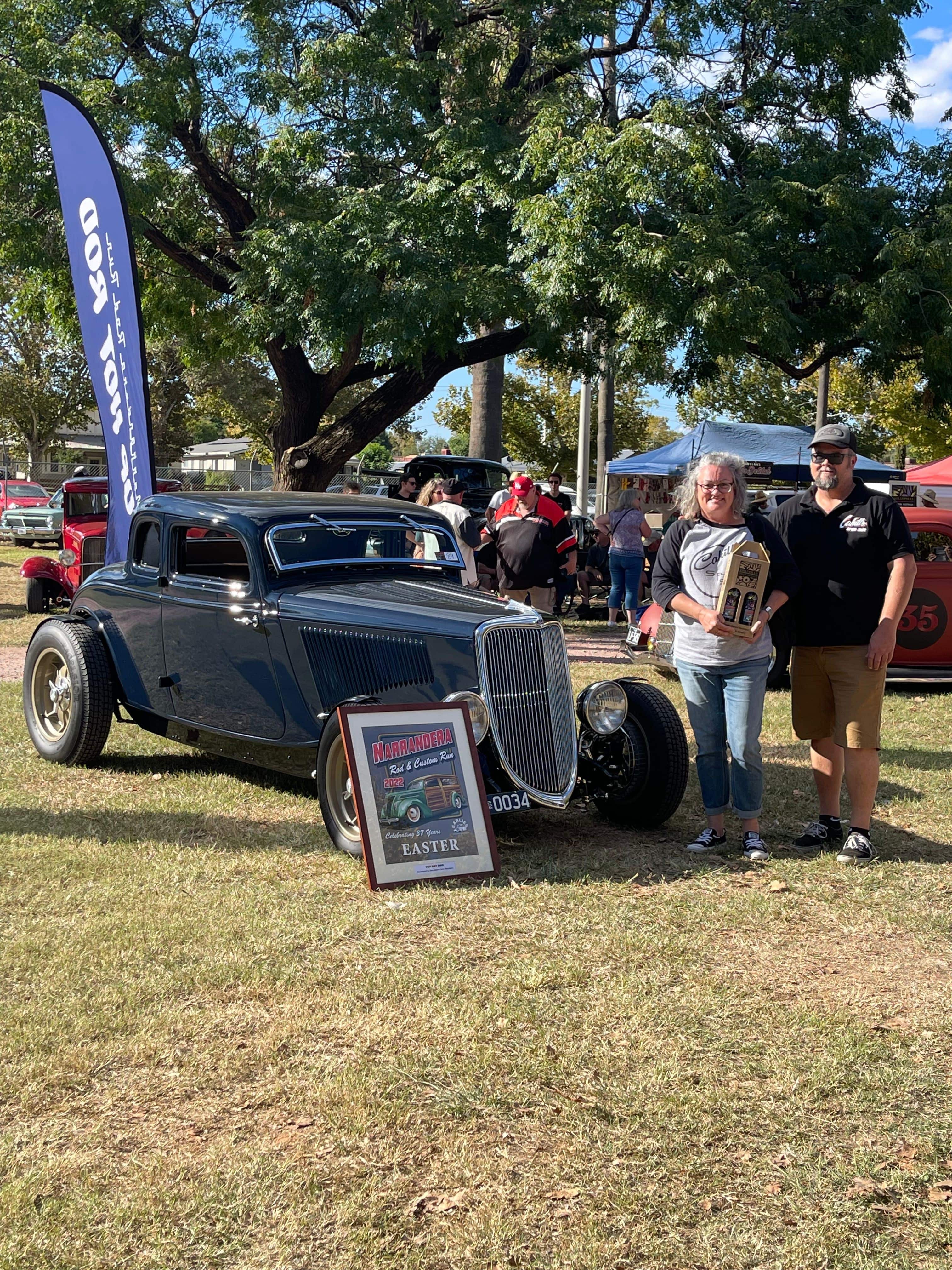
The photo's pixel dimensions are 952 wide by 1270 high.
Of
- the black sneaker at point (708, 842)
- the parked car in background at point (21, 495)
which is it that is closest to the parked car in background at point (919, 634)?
the black sneaker at point (708, 842)

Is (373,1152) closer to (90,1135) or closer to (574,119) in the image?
(90,1135)

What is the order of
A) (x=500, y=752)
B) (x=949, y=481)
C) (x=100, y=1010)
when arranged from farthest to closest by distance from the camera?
1. (x=949, y=481)
2. (x=500, y=752)
3. (x=100, y=1010)

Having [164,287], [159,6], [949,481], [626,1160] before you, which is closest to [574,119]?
[159,6]


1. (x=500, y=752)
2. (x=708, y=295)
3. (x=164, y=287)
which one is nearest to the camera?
(x=500, y=752)

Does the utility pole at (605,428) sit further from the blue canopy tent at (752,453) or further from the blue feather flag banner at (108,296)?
the blue feather flag banner at (108,296)

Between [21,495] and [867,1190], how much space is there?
33264 millimetres

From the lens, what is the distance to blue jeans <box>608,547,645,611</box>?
1598cm

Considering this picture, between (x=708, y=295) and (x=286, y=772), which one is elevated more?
(x=708, y=295)

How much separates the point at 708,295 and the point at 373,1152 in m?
11.4

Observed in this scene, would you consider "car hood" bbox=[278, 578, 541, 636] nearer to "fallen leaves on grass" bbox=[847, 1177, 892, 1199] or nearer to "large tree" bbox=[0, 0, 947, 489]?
"fallen leaves on grass" bbox=[847, 1177, 892, 1199]

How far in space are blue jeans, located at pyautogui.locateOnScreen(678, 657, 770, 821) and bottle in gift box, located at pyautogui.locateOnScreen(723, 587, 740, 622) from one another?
10.5 inches

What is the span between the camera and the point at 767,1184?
334cm

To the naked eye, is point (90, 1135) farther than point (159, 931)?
No

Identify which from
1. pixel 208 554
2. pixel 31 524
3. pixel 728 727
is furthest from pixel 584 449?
pixel 728 727
